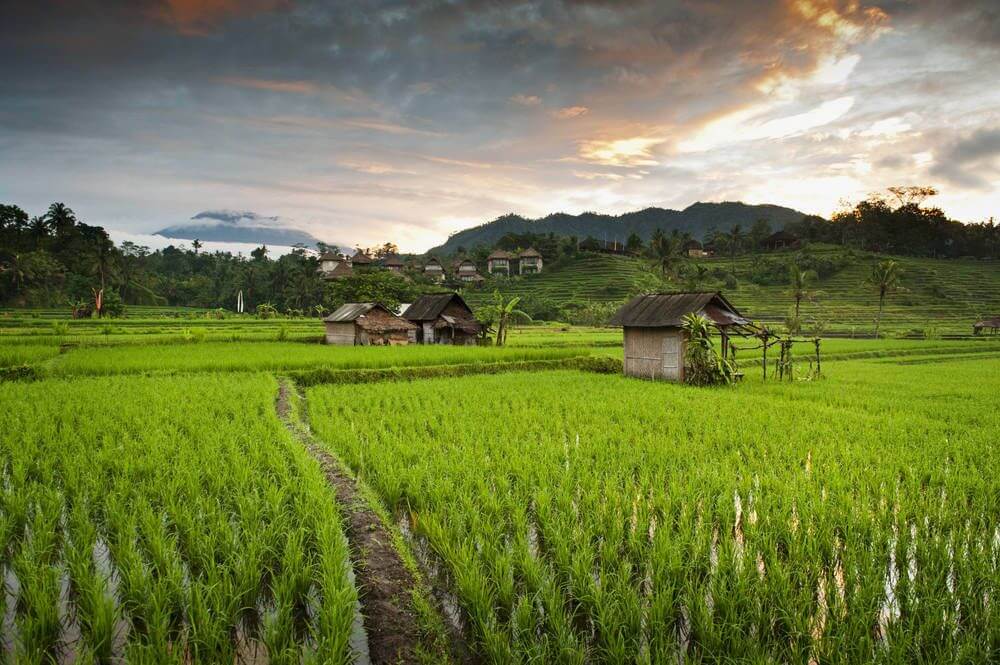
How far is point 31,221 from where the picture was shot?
45.2 m

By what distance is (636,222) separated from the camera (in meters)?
132

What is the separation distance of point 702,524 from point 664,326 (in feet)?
35.7

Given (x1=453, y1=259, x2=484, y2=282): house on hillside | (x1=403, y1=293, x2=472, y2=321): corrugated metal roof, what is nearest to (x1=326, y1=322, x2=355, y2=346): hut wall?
(x1=403, y1=293, x2=472, y2=321): corrugated metal roof

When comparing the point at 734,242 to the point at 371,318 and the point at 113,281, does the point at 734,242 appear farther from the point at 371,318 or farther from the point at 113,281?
the point at 113,281

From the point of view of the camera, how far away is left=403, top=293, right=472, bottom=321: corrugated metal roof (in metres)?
25.8

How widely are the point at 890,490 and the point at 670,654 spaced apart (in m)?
4.10

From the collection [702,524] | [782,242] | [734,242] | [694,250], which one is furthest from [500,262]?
[702,524]

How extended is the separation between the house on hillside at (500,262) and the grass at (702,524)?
5419 centimetres

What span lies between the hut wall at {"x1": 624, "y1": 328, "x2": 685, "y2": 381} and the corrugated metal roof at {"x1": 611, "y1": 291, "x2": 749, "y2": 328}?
0.33 m

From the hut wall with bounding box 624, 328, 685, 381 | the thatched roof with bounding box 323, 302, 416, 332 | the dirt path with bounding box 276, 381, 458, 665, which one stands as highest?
the thatched roof with bounding box 323, 302, 416, 332

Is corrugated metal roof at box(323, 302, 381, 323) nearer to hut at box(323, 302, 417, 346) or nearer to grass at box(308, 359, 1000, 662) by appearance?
hut at box(323, 302, 417, 346)

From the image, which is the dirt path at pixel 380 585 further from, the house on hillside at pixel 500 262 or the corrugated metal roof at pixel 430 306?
the house on hillside at pixel 500 262

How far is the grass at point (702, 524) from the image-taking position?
3.28 meters

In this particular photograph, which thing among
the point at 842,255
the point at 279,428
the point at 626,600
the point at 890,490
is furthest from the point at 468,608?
the point at 842,255
